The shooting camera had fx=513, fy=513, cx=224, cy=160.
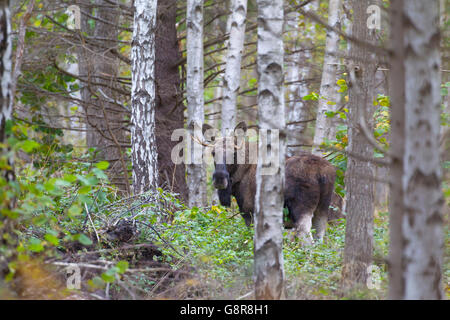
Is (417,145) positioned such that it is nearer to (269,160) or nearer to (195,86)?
(269,160)

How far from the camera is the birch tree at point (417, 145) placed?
3.36 metres

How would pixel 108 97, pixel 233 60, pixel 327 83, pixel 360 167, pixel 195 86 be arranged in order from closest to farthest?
pixel 360 167 → pixel 195 86 → pixel 233 60 → pixel 327 83 → pixel 108 97

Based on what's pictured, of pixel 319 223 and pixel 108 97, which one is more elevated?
pixel 108 97

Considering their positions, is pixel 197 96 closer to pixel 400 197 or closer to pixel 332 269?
pixel 332 269

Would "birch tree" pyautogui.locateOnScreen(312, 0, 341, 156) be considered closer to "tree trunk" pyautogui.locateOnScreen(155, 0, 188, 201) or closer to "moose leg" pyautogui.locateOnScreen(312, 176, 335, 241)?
"moose leg" pyautogui.locateOnScreen(312, 176, 335, 241)

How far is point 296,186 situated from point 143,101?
3.31 meters

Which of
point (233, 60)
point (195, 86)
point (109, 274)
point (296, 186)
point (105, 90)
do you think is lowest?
point (109, 274)

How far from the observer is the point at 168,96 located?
40.8 feet

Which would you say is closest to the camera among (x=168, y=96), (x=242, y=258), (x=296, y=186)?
(x=242, y=258)

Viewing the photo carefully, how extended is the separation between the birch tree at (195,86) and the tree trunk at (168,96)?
1442 mm

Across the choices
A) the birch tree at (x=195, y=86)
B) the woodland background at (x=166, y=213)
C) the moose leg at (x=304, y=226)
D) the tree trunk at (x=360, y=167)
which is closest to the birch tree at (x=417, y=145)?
the woodland background at (x=166, y=213)

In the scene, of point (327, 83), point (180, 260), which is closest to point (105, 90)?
point (327, 83)

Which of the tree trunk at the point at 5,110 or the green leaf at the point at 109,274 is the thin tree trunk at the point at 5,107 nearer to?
the tree trunk at the point at 5,110

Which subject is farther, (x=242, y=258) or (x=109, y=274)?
(x=242, y=258)
